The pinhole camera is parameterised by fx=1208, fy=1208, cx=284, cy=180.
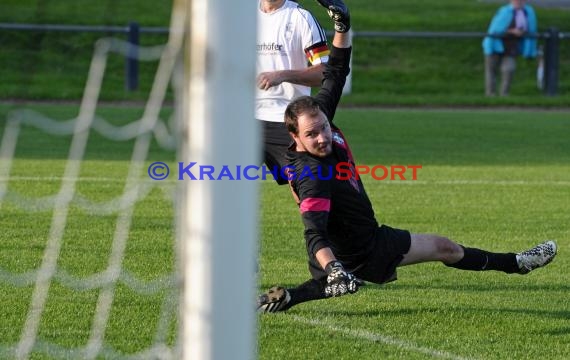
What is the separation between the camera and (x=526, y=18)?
2281 centimetres

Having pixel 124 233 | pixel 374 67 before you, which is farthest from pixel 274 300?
pixel 374 67

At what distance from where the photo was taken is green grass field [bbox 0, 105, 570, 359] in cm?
593

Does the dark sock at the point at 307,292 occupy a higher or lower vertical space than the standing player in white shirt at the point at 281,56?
lower

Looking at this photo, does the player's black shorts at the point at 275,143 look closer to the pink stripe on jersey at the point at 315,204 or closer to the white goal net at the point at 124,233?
the white goal net at the point at 124,233

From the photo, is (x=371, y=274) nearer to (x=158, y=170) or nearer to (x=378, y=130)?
(x=158, y=170)

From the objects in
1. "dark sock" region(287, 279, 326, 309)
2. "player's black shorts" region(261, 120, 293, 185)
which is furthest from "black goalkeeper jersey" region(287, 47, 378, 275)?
"player's black shorts" region(261, 120, 293, 185)

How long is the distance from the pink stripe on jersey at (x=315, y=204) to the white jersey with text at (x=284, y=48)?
1711 millimetres

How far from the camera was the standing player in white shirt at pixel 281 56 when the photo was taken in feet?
26.2

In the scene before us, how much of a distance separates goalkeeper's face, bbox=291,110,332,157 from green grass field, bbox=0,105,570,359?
2.94 feet

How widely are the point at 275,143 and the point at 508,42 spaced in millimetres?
15055

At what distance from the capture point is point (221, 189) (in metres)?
3.39

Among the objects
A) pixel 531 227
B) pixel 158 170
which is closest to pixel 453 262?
pixel 531 227

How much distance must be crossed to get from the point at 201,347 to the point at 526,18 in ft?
66.6

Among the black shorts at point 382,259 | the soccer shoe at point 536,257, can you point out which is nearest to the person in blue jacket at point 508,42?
the soccer shoe at point 536,257
